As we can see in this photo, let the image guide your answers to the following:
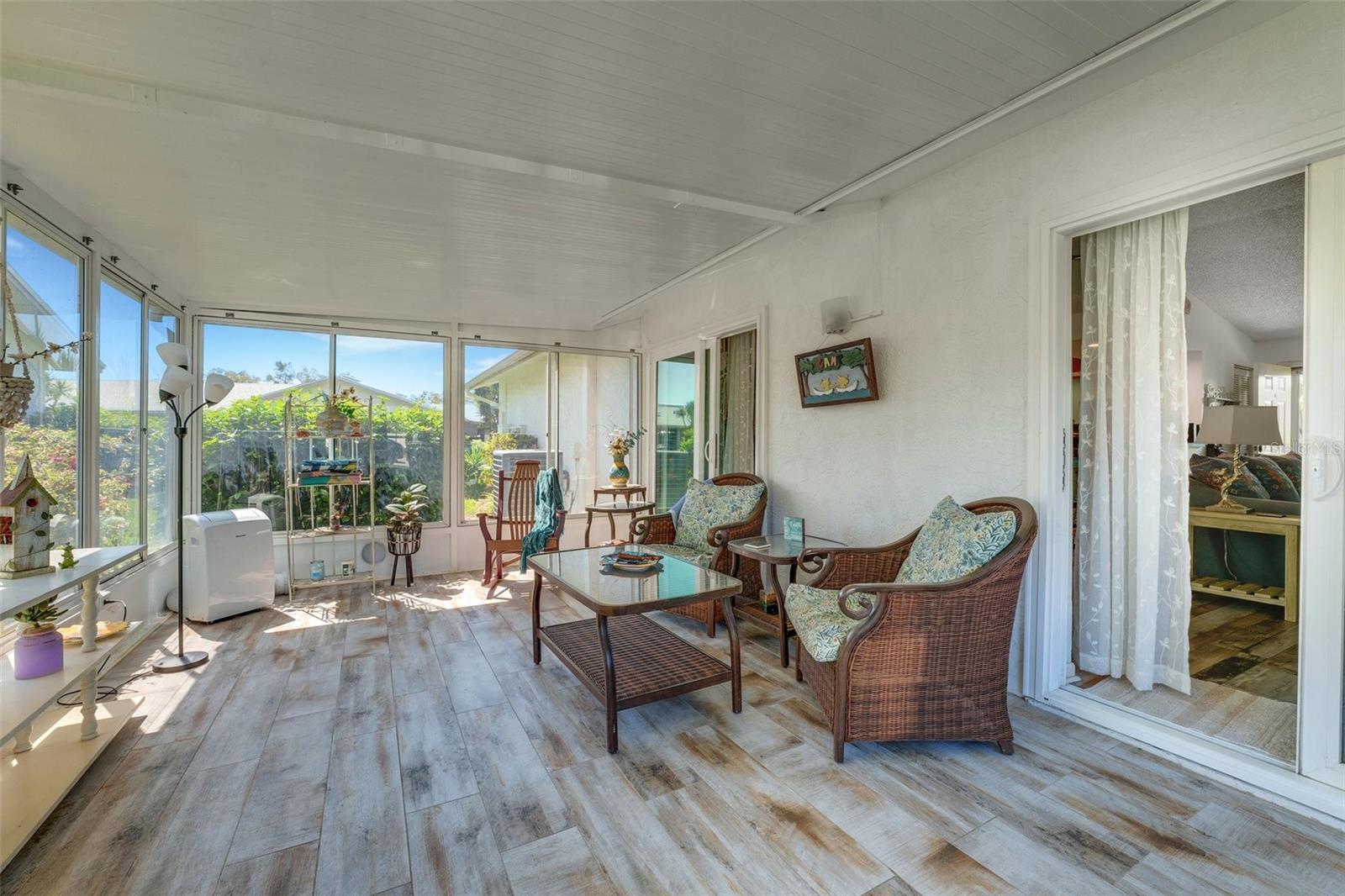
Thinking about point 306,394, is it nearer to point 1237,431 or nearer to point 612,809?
point 612,809

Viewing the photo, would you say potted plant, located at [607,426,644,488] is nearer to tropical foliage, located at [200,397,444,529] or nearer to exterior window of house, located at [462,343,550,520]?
exterior window of house, located at [462,343,550,520]

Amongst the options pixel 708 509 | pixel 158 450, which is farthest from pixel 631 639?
pixel 158 450

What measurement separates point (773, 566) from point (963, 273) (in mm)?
1794

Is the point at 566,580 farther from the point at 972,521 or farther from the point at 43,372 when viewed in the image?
the point at 43,372

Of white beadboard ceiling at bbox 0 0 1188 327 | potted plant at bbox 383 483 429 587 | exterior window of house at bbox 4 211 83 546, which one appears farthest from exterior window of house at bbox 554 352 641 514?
exterior window of house at bbox 4 211 83 546

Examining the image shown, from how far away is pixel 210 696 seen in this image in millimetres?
2756

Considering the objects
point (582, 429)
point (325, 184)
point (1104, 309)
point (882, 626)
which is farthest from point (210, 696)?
point (1104, 309)

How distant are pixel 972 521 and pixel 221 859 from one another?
279cm

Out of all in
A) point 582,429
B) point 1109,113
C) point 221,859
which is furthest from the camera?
point 582,429

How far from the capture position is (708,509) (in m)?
4.06

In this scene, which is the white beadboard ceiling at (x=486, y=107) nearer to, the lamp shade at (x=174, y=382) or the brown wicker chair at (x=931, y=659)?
the lamp shade at (x=174, y=382)

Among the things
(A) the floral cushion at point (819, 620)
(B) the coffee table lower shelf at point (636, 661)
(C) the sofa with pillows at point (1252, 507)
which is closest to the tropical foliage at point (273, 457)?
(B) the coffee table lower shelf at point (636, 661)

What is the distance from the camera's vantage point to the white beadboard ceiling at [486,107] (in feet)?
5.79

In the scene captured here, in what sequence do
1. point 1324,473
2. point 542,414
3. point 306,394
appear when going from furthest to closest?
point 542,414, point 306,394, point 1324,473
